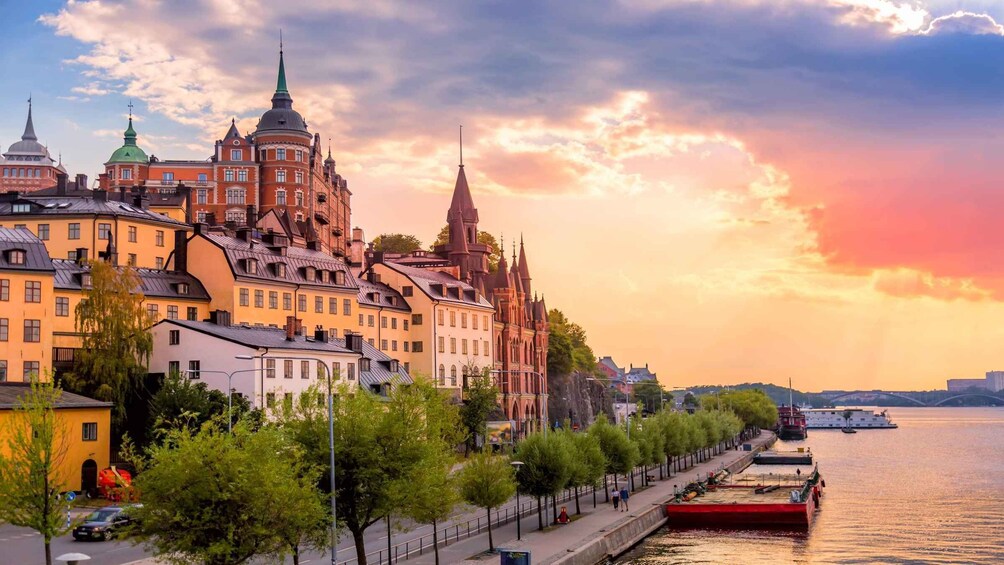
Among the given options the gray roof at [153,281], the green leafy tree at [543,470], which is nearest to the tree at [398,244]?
the gray roof at [153,281]

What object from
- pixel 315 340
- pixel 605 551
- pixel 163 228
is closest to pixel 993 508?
pixel 605 551

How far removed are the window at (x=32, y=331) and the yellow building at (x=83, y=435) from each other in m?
4.39

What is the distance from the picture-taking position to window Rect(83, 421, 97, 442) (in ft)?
235

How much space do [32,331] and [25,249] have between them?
5.90m

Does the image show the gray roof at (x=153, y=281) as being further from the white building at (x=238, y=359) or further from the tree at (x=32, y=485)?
the tree at (x=32, y=485)

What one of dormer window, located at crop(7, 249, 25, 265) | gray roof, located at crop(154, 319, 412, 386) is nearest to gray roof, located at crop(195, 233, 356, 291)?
gray roof, located at crop(154, 319, 412, 386)

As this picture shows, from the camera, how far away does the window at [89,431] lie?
7156cm

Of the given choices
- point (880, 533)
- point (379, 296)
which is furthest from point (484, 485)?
point (379, 296)

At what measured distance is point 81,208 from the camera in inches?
3883

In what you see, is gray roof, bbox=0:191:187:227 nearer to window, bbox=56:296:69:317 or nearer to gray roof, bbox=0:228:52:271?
window, bbox=56:296:69:317

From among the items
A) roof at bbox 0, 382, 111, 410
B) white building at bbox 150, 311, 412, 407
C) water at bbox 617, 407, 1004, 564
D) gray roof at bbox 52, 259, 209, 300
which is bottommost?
water at bbox 617, 407, 1004, 564

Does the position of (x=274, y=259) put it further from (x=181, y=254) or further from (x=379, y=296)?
(x=379, y=296)

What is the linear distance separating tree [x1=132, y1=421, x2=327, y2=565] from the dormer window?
48651 millimetres

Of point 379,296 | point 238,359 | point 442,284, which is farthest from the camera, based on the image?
point 442,284
